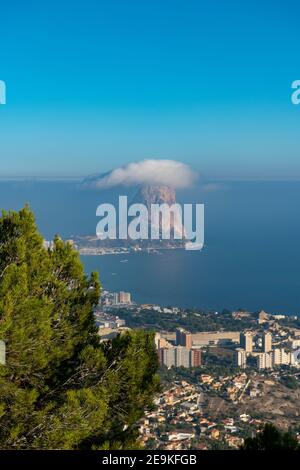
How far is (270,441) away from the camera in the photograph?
2.46 m

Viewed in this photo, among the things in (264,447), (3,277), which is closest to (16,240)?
(3,277)

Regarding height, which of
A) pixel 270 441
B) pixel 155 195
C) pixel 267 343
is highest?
pixel 155 195

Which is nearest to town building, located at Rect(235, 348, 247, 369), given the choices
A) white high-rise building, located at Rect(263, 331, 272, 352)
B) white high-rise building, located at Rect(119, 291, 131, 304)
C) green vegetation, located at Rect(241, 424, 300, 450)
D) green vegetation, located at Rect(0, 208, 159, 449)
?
white high-rise building, located at Rect(263, 331, 272, 352)

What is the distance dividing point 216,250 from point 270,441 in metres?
38.1

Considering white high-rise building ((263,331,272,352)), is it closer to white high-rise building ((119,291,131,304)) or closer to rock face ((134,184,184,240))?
white high-rise building ((119,291,131,304))

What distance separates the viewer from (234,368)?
13.5 meters

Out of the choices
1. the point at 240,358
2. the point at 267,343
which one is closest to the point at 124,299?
the point at 267,343

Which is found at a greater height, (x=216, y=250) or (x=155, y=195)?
(x=155, y=195)

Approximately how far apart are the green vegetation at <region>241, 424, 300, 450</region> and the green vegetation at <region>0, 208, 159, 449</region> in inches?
26.3

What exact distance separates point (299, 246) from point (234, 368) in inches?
1169

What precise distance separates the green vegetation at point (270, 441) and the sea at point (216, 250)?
30.7 feet

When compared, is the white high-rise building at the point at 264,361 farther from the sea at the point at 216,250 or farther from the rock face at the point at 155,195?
the rock face at the point at 155,195

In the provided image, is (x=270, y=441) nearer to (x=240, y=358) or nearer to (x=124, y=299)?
(x=240, y=358)

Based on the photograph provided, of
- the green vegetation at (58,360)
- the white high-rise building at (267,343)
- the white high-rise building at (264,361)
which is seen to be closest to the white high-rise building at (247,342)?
the white high-rise building at (267,343)
